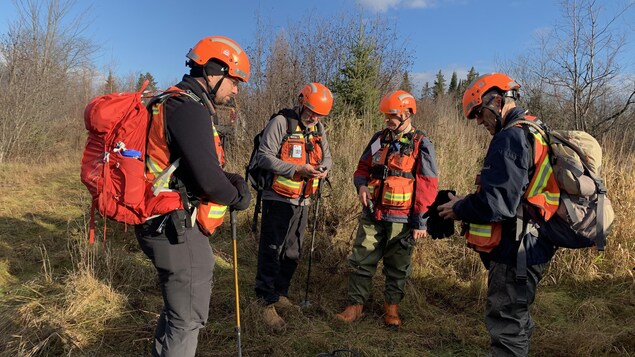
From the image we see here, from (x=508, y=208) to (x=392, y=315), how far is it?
202cm

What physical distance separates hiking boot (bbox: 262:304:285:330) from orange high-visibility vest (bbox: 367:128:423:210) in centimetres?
153

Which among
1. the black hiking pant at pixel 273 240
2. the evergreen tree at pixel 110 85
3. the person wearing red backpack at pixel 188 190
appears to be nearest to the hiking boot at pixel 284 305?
the black hiking pant at pixel 273 240

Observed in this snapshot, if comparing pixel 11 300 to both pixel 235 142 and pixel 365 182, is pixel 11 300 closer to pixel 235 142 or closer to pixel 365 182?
pixel 365 182

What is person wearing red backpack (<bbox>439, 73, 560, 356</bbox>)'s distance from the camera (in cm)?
244

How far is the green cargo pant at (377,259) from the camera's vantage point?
13.1 ft

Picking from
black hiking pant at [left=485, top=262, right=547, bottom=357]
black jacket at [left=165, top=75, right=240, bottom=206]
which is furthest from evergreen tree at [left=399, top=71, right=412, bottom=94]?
black jacket at [left=165, top=75, right=240, bottom=206]

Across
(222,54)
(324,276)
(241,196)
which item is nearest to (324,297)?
(324,276)

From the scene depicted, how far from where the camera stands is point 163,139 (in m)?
2.15

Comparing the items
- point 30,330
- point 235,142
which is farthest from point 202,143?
point 235,142

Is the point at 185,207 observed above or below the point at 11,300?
above

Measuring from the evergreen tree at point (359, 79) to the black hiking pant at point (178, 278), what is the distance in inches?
305

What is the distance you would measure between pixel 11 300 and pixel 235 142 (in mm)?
6303

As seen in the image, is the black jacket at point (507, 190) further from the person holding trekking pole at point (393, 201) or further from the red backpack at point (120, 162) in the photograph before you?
the red backpack at point (120, 162)

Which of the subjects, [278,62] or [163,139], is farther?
[278,62]
